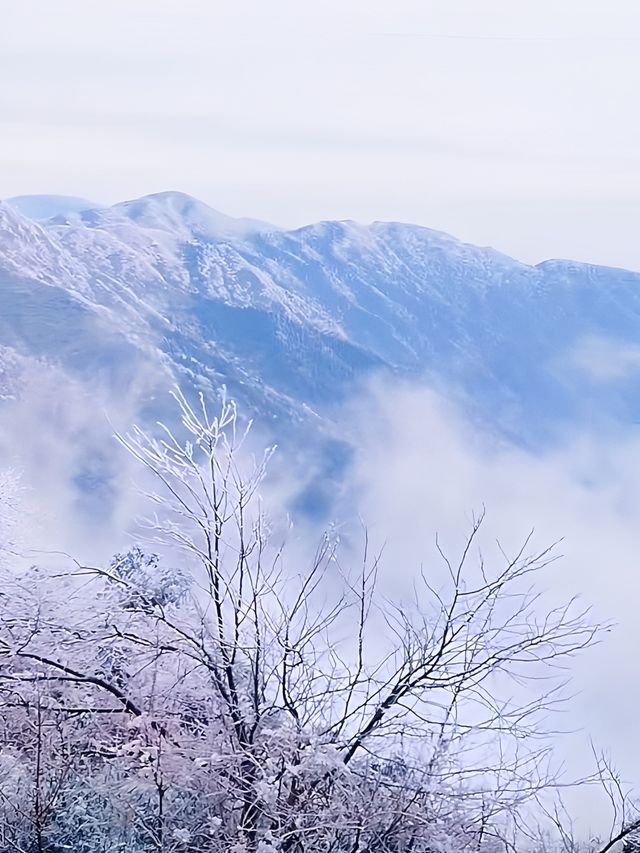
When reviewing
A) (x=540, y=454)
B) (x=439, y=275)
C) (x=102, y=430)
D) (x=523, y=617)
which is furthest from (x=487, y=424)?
(x=523, y=617)

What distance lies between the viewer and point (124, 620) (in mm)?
4184

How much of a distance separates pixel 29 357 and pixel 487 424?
29167mm

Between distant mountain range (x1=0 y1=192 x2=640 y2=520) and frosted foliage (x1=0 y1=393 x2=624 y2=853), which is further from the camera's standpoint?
distant mountain range (x1=0 y1=192 x2=640 y2=520)

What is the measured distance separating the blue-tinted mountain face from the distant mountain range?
0.24ft

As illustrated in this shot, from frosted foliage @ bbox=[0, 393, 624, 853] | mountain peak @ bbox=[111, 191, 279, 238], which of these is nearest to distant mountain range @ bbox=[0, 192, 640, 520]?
mountain peak @ bbox=[111, 191, 279, 238]

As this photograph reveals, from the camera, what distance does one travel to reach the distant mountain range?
31844 millimetres

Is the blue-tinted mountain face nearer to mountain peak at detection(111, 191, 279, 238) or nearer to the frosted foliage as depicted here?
mountain peak at detection(111, 191, 279, 238)

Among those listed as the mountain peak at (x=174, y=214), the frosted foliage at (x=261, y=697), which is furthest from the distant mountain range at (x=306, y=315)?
the frosted foliage at (x=261, y=697)

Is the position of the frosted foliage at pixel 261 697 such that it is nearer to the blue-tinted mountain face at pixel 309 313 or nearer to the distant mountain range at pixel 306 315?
the distant mountain range at pixel 306 315

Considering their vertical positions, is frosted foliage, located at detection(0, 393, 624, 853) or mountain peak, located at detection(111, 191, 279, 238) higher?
mountain peak, located at detection(111, 191, 279, 238)

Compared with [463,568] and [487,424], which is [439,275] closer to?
[487,424]

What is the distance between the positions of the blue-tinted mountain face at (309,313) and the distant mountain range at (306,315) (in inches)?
2.9

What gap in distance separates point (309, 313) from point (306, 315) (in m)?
0.47

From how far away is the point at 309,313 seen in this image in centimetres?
4025
